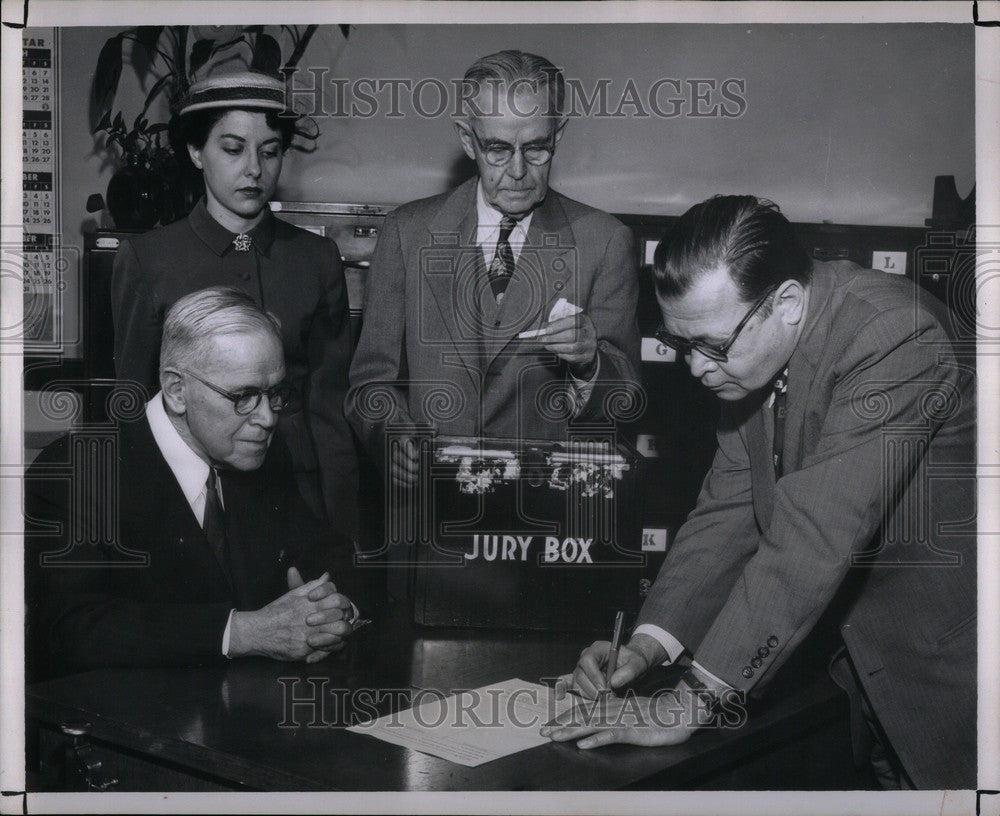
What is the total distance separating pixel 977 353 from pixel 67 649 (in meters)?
2.38

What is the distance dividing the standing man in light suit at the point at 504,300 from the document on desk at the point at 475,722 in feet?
1.80

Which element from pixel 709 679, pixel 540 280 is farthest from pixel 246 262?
pixel 709 679

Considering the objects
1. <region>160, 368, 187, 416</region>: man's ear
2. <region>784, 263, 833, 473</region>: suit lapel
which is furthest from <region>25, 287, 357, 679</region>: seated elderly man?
<region>784, 263, 833, 473</region>: suit lapel

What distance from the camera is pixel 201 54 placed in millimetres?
2475

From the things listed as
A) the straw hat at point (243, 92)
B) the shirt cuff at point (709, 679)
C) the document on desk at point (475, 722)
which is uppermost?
the straw hat at point (243, 92)

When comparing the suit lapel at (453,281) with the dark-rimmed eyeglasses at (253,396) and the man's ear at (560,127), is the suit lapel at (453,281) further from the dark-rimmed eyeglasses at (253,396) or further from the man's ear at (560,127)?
the dark-rimmed eyeglasses at (253,396)

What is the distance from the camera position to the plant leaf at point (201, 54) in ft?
8.11

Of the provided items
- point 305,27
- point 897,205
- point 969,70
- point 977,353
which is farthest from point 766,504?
point 305,27

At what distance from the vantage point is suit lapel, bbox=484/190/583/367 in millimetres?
2477

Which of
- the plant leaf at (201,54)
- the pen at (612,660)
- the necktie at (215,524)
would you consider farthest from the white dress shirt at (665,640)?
the plant leaf at (201,54)

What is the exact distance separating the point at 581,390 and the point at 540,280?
294 millimetres

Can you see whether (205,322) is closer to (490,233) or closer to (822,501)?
(490,233)

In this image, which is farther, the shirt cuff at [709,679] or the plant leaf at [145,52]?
the plant leaf at [145,52]

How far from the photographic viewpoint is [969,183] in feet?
8.25
